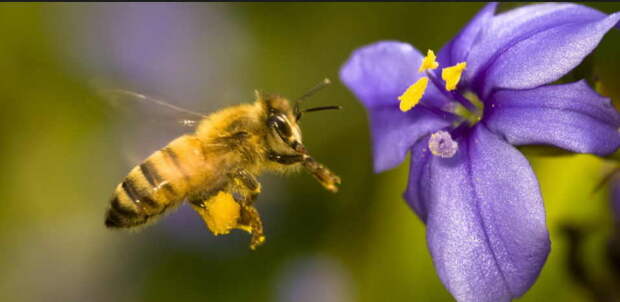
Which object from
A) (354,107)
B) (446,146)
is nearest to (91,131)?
(354,107)

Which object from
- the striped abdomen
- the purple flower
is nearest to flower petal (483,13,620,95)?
the purple flower

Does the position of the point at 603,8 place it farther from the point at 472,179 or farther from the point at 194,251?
the point at 194,251

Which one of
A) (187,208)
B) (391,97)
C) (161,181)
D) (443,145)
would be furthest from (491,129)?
(187,208)

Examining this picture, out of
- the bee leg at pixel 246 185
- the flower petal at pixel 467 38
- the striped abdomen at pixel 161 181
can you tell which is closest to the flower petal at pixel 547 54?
the flower petal at pixel 467 38

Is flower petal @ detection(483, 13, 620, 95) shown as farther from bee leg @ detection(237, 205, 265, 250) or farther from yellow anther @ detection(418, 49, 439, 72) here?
bee leg @ detection(237, 205, 265, 250)

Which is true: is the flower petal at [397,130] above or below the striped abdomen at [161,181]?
below

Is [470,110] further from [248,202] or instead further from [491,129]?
[248,202]

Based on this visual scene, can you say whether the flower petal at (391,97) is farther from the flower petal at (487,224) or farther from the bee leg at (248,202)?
the bee leg at (248,202)
